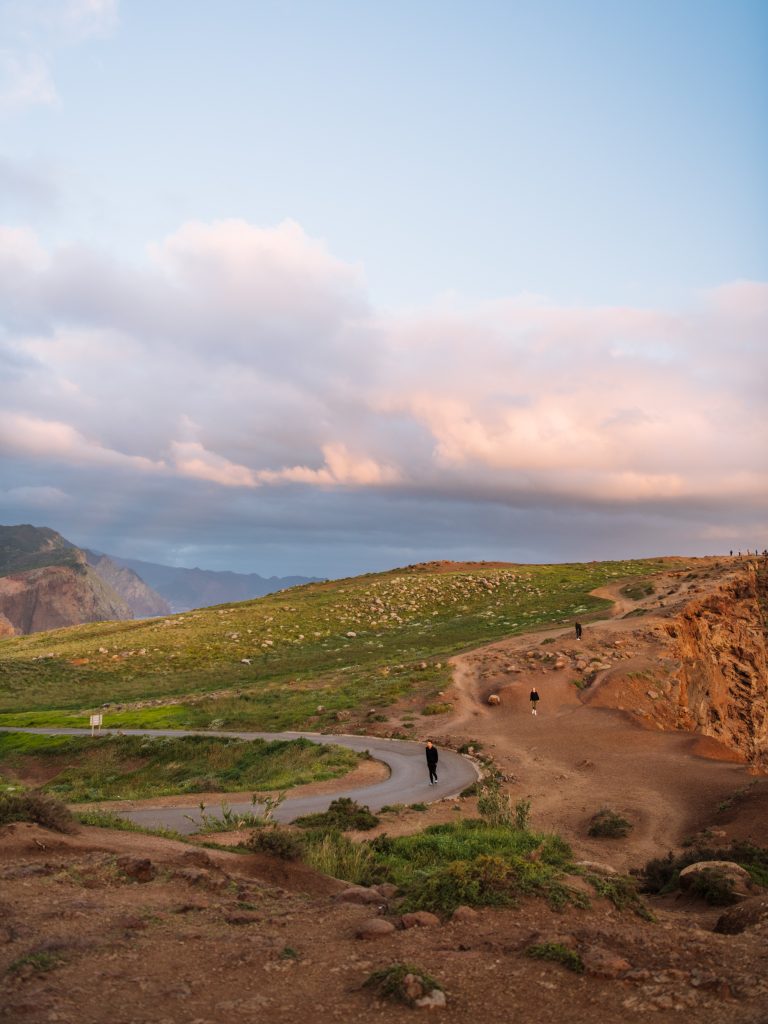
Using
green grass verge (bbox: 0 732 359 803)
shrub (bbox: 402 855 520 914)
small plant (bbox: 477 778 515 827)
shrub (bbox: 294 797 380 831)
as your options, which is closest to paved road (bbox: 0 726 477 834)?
shrub (bbox: 294 797 380 831)

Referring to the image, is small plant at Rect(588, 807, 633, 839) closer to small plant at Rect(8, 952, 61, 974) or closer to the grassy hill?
small plant at Rect(8, 952, 61, 974)

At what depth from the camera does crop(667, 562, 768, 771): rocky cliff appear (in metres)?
42.6

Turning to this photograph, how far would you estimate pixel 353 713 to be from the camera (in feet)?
133

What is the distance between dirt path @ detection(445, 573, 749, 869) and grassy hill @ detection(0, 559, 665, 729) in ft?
15.0

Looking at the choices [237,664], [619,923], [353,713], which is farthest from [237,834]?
[237,664]

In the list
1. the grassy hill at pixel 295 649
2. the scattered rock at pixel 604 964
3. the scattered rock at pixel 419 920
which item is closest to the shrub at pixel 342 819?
the scattered rock at pixel 419 920

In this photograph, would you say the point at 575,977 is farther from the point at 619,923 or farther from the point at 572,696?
the point at 572,696

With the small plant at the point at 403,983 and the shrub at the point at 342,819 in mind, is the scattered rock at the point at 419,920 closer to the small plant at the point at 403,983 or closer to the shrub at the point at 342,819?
the small plant at the point at 403,983

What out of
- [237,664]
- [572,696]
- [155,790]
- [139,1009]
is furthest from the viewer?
[237,664]

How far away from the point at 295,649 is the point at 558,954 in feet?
209

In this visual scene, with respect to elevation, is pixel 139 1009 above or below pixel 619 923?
above

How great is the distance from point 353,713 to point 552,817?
19.7m

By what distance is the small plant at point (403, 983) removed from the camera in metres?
7.41

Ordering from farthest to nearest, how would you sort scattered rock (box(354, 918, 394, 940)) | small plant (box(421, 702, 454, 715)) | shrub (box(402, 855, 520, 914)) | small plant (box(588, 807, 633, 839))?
small plant (box(421, 702, 454, 715)) → small plant (box(588, 807, 633, 839)) → shrub (box(402, 855, 520, 914)) → scattered rock (box(354, 918, 394, 940))
